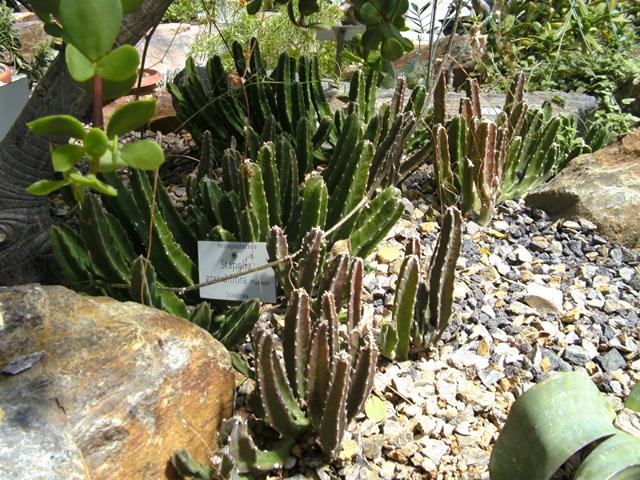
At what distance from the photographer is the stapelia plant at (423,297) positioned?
183cm

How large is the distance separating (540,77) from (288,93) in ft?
7.82

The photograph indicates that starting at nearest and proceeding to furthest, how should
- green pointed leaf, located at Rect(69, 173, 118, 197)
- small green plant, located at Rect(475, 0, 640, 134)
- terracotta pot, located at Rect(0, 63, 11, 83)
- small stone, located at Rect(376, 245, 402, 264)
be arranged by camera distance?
green pointed leaf, located at Rect(69, 173, 118, 197) < small stone, located at Rect(376, 245, 402, 264) < terracotta pot, located at Rect(0, 63, 11, 83) < small green plant, located at Rect(475, 0, 640, 134)

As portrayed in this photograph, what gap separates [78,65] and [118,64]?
0.14ft

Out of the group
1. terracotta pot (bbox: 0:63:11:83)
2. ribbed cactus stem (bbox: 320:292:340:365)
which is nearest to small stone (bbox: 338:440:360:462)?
ribbed cactus stem (bbox: 320:292:340:365)

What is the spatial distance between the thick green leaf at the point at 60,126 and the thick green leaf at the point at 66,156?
0.06 ft

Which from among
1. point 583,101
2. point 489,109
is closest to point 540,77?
point 583,101

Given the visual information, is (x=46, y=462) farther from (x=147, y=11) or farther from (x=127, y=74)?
(x=147, y=11)

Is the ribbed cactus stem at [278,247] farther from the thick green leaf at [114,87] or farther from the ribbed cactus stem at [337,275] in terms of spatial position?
the thick green leaf at [114,87]

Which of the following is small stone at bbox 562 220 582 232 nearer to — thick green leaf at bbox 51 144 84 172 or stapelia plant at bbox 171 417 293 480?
stapelia plant at bbox 171 417 293 480

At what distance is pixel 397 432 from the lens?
1.78 m

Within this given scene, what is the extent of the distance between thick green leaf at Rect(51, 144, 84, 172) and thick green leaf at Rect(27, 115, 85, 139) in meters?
0.02

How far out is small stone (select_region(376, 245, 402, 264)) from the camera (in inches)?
94.7

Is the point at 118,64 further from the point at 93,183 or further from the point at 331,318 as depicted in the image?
the point at 331,318

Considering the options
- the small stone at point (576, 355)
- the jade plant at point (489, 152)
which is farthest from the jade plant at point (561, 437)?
the jade plant at point (489, 152)
